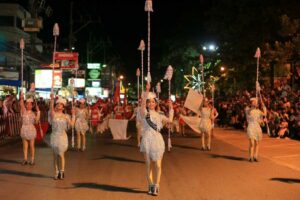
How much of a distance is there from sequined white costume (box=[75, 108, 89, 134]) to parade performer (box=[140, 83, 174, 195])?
8.91 metres

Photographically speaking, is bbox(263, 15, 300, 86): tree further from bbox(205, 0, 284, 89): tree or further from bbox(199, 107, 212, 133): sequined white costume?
bbox(199, 107, 212, 133): sequined white costume

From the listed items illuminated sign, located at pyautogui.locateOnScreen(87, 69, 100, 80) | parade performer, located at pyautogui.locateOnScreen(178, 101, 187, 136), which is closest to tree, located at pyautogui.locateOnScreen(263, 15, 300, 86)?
parade performer, located at pyautogui.locateOnScreen(178, 101, 187, 136)

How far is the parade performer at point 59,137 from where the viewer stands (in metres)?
11.9

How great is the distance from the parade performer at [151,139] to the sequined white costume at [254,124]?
611 cm

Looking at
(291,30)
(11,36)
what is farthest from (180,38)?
(291,30)

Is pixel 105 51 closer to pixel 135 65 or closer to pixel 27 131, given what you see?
pixel 135 65

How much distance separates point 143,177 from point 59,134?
2.22 meters

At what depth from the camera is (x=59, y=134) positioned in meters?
12.1

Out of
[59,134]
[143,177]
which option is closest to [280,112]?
[143,177]

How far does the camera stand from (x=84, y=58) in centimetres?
8744

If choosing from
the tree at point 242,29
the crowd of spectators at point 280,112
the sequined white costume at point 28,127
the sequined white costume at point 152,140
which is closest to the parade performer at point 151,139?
the sequined white costume at point 152,140

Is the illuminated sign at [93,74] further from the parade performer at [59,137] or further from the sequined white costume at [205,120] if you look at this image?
the parade performer at [59,137]

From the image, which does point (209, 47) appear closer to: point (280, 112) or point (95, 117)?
point (95, 117)

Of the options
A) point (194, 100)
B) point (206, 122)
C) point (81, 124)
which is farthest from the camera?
point (194, 100)
